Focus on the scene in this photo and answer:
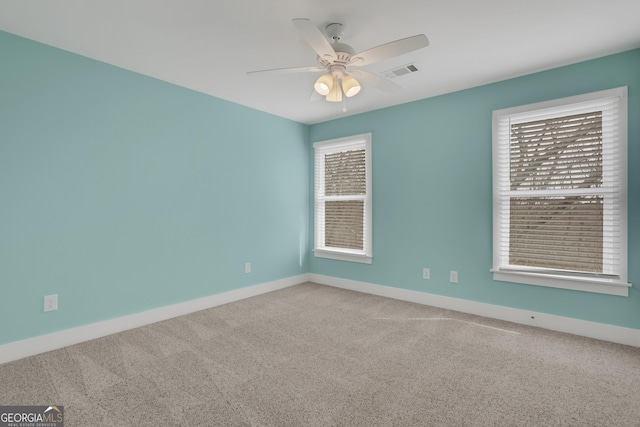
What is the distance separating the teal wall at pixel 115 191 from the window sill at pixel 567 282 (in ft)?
9.46

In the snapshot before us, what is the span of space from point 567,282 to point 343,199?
8.82ft

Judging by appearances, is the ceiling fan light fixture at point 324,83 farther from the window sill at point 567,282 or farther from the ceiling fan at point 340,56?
the window sill at point 567,282

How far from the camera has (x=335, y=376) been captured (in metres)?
2.17

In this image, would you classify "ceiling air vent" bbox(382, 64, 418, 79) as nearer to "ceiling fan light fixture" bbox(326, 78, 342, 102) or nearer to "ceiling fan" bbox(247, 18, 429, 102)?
"ceiling fan" bbox(247, 18, 429, 102)

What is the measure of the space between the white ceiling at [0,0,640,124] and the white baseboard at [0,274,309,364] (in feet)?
7.69

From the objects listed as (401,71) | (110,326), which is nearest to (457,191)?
(401,71)

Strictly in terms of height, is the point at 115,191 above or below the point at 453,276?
above

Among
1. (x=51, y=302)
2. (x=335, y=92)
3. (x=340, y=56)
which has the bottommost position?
(x=51, y=302)

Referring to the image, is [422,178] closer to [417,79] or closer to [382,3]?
[417,79]

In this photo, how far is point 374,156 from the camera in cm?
422

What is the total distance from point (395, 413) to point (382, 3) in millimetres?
2475

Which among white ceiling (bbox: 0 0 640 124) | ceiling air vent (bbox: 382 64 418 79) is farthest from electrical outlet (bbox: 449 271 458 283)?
ceiling air vent (bbox: 382 64 418 79)

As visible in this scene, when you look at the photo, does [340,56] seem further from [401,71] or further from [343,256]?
[343,256]

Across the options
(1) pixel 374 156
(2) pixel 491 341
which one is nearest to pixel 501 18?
(1) pixel 374 156
